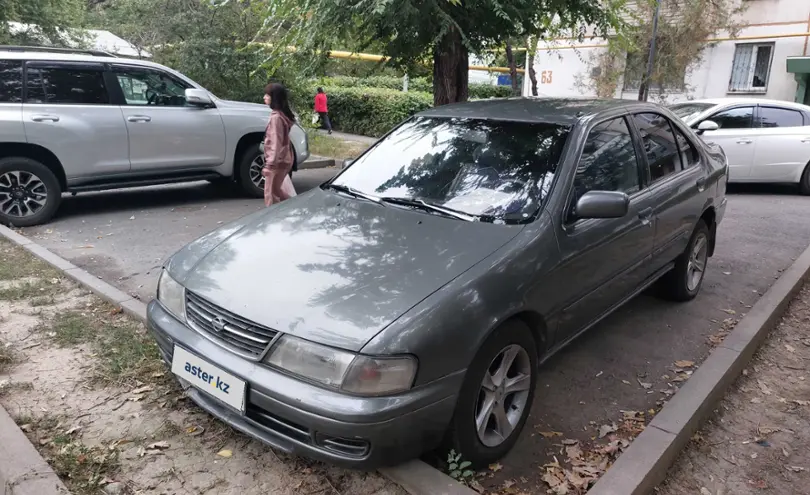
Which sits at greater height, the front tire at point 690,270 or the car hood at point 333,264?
the car hood at point 333,264

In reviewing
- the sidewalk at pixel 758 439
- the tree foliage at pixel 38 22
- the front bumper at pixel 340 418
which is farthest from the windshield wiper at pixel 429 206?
the tree foliage at pixel 38 22

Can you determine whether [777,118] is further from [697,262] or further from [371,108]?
[371,108]

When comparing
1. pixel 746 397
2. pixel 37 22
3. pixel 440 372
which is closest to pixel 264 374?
pixel 440 372

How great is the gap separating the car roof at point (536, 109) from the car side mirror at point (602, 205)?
0.69 m

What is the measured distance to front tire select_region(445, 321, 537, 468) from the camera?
267 centimetres

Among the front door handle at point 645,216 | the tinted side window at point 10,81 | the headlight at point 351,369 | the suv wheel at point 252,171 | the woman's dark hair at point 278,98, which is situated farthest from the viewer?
the suv wheel at point 252,171

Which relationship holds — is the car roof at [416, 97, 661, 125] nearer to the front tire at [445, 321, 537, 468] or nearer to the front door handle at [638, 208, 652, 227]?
the front door handle at [638, 208, 652, 227]

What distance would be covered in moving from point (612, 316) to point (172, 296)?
10.9 ft

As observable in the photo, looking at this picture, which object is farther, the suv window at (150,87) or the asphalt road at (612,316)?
the suv window at (150,87)

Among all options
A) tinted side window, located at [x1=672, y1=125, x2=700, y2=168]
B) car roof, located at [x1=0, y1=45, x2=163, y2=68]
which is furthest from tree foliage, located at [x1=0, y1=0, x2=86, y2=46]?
tinted side window, located at [x1=672, y1=125, x2=700, y2=168]

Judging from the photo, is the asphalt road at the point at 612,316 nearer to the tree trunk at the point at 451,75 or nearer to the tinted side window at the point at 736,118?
the tinted side window at the point at 736,118

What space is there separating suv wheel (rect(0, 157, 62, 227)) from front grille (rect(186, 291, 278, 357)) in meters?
5.11

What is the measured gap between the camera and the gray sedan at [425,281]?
96.8 inches

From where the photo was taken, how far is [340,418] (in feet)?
Result: 7.80
